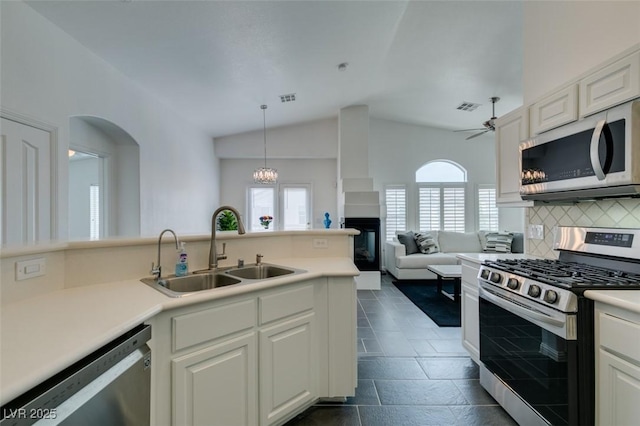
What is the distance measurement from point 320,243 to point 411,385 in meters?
1.30

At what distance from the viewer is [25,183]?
2324mm

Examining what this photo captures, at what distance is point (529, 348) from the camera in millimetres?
1660

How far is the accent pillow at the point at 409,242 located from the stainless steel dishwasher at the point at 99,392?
208 inches

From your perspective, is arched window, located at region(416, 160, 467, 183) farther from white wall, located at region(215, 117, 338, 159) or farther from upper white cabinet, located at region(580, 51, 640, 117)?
upper white cabinet, located at region(580, 51, 640, 117)

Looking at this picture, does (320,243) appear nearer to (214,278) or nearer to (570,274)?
(214,278)

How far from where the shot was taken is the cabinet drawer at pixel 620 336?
1188mm

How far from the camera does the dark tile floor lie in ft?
6.17

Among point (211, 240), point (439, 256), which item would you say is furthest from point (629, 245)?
point (439, 256)

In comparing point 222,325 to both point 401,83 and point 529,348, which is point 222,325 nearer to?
point 529,348

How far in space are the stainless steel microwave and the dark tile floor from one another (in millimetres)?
1489

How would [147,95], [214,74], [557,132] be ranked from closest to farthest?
[557,132]
[214,74]
[147,95]

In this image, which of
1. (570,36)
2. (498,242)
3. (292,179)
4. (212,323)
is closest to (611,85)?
(570,36)

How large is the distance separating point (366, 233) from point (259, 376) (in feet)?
13.9

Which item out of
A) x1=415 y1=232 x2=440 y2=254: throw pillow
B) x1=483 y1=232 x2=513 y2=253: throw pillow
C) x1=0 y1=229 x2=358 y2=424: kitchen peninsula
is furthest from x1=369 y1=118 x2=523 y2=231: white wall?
x1=0 y1=229 x2=358 y2=424: kitchen peninsula
